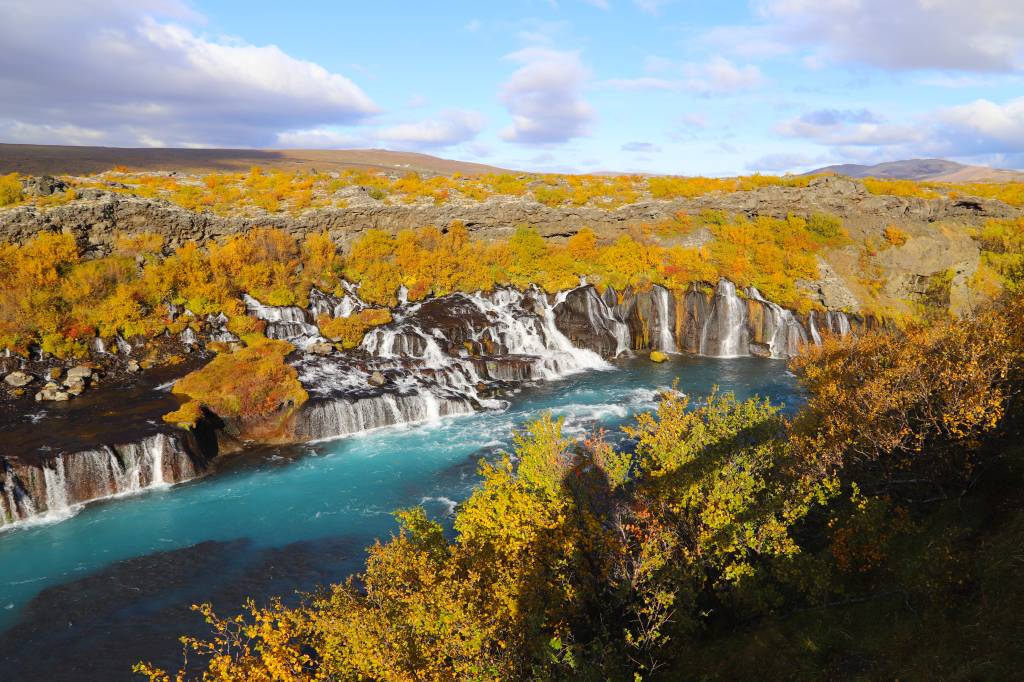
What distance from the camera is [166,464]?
32.5m

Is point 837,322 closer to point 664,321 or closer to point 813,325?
point 813,325

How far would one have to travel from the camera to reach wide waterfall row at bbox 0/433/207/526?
28.7 m

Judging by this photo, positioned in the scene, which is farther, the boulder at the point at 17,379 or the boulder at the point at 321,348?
the boulder at the point at 321,348

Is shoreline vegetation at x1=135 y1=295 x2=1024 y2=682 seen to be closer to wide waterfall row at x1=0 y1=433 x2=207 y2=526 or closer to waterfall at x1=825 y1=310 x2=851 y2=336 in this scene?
wide waterfall row at x1=0 y1=433 x2=207 y2=526

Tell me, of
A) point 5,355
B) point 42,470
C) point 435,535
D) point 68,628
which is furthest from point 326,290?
point 435,535

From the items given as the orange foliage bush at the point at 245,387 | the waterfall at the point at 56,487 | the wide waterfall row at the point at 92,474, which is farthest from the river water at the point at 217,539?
the orange foliage bush at the point at 245,387

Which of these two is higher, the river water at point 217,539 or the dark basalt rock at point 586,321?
the dark basalt rock at point 586,321

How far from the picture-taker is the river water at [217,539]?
2117cm

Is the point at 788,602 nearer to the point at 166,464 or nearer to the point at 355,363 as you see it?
the point at 166,464

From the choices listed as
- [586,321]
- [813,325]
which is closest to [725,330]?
[813,325]

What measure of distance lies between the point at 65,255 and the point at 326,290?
20974 mm

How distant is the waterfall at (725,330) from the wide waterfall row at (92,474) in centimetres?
4464

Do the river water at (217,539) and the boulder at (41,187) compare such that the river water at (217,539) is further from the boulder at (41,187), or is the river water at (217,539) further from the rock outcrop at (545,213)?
the boulder at (41,187)

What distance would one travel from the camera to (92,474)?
30.5m
